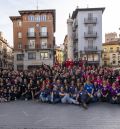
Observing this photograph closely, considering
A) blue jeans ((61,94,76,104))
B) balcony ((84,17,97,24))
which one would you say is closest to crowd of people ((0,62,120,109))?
blue jeans ((61,94,76,104))

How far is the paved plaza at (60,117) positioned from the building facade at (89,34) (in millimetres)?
44126

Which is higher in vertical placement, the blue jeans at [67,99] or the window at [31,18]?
the window at [31,18]

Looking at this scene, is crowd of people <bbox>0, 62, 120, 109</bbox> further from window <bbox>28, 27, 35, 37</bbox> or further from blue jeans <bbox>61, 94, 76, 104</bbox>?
window <bbox>28, 27, 35, 37</bbox>

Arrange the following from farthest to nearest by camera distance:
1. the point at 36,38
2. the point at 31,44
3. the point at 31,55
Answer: the point at 36,38 < the point at 31,44 < the point at 31,55

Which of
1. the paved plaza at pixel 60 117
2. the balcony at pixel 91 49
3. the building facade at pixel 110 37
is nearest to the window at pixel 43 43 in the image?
the balcony at pixel 91 49

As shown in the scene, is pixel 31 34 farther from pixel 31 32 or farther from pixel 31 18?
pixel 31 18

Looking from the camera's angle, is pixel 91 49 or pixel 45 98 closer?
pixel 45 98

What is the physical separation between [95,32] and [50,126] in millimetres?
49485

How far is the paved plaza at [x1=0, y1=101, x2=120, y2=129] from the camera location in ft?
31.5

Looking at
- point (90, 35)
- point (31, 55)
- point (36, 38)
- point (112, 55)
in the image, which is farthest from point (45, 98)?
point (112, 55)

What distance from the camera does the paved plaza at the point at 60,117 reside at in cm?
959

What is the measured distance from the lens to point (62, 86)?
1571cm

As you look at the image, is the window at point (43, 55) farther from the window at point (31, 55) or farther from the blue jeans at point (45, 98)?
the blue jeans at point (45, 98)

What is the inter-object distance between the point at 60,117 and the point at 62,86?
4.79m
